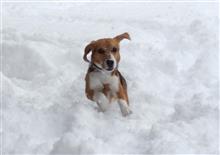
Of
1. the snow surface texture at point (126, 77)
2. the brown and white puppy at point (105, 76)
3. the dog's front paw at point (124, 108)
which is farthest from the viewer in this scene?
the dog's front paw at point (124, 108)

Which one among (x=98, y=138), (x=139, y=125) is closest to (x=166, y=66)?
(x=139, y=125)

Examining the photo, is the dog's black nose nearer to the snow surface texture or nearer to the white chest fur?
the white chest fur

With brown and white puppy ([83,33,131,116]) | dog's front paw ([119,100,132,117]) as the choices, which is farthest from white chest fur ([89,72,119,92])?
dog's front paw ([119,100,132,117])

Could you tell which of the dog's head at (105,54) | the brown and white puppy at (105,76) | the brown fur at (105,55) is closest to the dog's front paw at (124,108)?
the brown and white puppy at (105,76)

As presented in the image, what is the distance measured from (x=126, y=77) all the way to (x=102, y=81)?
4.59 feet

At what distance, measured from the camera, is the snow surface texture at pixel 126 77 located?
5.38 m

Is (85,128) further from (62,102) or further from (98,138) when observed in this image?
(62,102)

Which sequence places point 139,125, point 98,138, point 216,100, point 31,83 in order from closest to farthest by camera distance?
point 98,138 → point 139,125 → point 216,100 → point 31,83

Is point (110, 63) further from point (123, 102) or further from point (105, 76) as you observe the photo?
point (123, 102)

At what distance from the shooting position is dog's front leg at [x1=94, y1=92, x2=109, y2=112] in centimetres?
637

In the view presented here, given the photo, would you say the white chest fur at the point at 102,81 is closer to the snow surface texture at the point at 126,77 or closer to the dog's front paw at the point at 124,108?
the dog's front paw at the point at 124,108

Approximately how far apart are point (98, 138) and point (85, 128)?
231 millimetres

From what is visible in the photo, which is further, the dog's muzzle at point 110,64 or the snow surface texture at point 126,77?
the dog's muzzle at point 110,64

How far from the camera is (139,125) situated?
5840 millimetres
